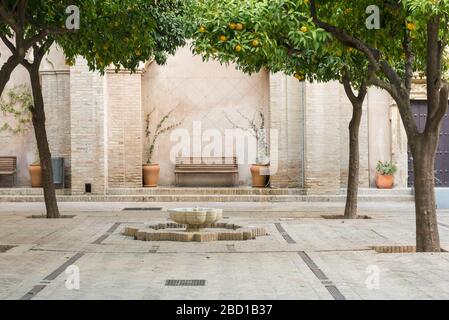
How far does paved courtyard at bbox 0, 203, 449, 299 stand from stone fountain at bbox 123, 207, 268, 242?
0.27 meters

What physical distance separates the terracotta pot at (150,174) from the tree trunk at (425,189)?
12138 millimetres

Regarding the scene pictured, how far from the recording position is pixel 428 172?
1075 centimetres

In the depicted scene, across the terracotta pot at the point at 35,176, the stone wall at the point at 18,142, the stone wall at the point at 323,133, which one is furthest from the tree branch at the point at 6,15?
the stone wall at the point at 323,133

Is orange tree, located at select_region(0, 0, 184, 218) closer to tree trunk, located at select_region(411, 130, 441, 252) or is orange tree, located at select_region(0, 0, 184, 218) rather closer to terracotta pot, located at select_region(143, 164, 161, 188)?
tree trunk, located at select_region(411, 130, 441, 252)

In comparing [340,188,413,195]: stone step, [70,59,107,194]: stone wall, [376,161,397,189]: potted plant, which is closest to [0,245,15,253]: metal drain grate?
[70,59,107,194]: stone wall

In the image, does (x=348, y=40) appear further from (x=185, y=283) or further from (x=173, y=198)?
(x=173, y=198)

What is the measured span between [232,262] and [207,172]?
40.3ft

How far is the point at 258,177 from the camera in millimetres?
22031

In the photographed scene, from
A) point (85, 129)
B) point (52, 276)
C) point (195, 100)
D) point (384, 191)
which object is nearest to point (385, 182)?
point (384, 191)

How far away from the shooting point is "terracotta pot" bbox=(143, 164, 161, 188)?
2212 cm

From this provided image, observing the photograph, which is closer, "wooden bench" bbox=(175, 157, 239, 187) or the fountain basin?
the fountain basin

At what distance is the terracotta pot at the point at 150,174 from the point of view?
72.6 feet

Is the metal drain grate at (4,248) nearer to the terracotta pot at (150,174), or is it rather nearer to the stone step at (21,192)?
the stone step at (21,192)

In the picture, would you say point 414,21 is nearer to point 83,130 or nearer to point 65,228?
point 65,228
